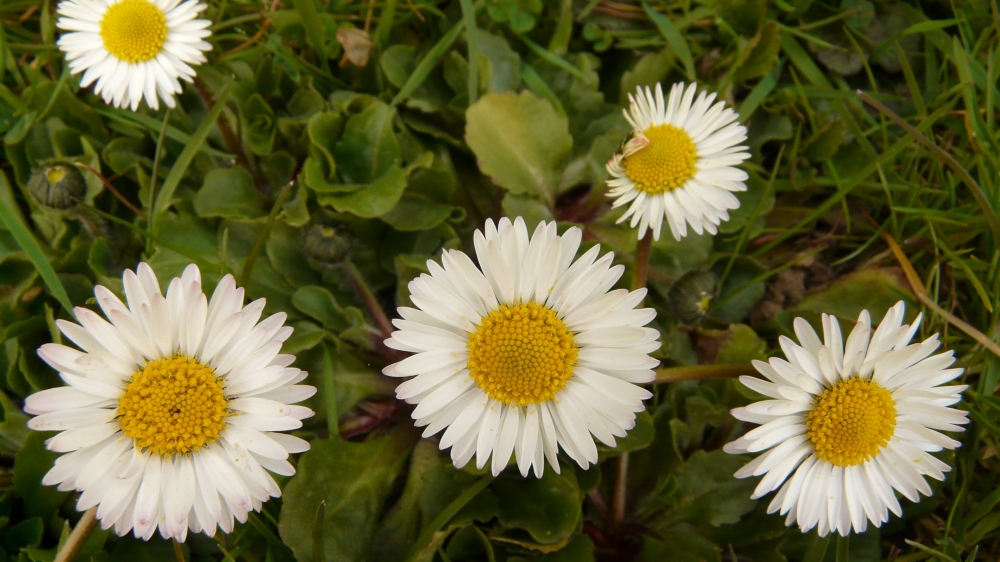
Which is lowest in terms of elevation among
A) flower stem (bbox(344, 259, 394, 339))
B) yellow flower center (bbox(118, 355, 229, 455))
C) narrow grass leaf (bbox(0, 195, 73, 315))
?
yellow flower center (bbox(118, 355, 229, 455))

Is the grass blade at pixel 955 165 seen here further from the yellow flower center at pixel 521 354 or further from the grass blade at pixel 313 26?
the grass blade at pixel 313 26

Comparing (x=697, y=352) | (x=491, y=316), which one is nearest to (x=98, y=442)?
(x=491, y=316)

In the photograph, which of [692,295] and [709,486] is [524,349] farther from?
[709,486]

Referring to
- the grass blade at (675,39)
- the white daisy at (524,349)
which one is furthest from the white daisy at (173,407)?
the grass blade at (675,39)

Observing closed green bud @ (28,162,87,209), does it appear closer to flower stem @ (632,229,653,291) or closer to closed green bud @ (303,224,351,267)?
closed green bud @ (303,224,351,267)

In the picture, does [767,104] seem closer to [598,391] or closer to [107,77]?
[598,391]

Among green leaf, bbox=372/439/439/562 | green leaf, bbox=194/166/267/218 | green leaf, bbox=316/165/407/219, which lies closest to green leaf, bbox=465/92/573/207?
green leaf, bbox=316/165/407/219
